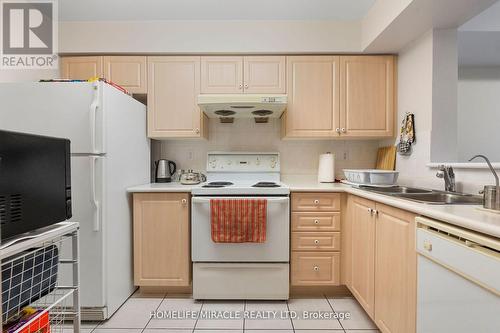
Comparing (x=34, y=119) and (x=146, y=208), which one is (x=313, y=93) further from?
(x=34, y=119)

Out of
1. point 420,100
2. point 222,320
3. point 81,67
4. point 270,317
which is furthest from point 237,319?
point 81,67

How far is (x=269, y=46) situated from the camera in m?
2.38

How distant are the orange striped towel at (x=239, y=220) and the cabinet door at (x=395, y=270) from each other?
0.79 metres

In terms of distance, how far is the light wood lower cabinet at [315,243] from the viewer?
2094 mm

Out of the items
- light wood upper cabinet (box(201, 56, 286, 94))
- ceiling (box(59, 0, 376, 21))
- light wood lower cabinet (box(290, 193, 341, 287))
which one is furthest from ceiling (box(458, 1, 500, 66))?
light wood lower cabinet (box(290, 193, 341, 287))

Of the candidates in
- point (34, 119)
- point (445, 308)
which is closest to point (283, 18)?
point (34, 119)

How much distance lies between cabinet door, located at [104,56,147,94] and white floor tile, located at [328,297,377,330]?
245cm

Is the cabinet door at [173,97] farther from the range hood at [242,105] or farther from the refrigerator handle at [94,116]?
the refrigerator handle at [94,116]

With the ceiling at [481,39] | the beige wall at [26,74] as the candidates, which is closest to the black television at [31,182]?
the beige wall at [26,74]

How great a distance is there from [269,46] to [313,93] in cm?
57

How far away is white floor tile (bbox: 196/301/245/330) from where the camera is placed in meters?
1.78

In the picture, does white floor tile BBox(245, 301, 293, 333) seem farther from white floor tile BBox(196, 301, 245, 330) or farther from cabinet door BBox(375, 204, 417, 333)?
cabinet door BBox(375, 204, 417, 333)

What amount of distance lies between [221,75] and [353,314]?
7.17 feet

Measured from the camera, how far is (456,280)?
0.92m
